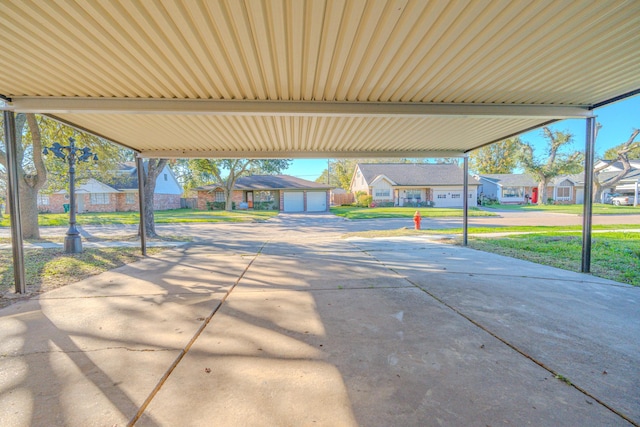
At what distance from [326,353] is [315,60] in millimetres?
3393

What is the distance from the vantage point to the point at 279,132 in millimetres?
6957

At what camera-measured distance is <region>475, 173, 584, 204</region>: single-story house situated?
42688 millimetres

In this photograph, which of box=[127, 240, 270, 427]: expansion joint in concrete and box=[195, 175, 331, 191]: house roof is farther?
box=[195, 175, 331, 191]: house roof

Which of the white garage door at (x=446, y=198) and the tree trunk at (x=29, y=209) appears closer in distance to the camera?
the tree trunk at (x=29, y=209)

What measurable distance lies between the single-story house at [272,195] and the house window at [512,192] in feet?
92.0

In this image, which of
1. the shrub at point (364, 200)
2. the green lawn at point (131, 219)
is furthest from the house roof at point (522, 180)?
the green lawn at point (131, 219)

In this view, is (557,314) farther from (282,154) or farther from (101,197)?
(101,197)

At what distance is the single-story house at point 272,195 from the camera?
3198 centimetres

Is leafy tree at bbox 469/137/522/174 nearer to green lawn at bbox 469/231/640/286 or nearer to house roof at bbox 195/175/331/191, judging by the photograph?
house roof at bbox 195/175/331/191

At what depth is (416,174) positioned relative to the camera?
124ft

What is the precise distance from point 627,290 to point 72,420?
715 cm

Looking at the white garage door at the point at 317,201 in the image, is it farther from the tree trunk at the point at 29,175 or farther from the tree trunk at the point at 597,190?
the tree trunk at the point at 597,190

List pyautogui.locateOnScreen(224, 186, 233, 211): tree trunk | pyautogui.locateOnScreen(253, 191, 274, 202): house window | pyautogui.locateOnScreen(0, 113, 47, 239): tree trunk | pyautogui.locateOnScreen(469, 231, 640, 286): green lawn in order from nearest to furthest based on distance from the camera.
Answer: pyautogui.locateOnScreen(469, 231, 640, 286): green lawn → pyautogui.locateOnScreen(0, 113, 47, 239): tree trunk → pyautogui.locateOnScreen(224, 186, 233, 211): tree trunk → pyautogui.locateOnScreen(253, 191, 274, 202): house window

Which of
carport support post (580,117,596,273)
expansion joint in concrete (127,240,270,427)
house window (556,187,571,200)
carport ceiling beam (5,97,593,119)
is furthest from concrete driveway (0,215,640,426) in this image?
house window (556,187,571,200)
